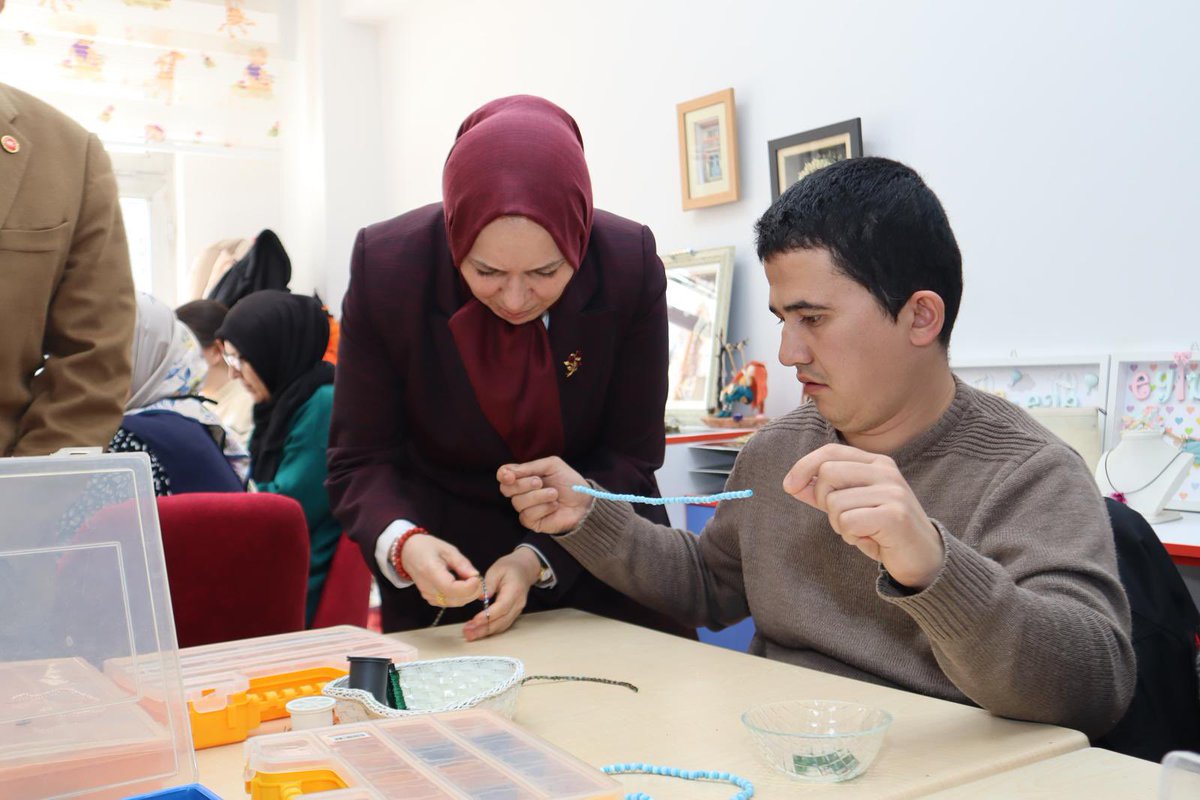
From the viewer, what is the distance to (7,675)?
810 millimetres

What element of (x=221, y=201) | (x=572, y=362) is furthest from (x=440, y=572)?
(x=221, y=201)

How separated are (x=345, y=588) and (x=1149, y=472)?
67.2 inches

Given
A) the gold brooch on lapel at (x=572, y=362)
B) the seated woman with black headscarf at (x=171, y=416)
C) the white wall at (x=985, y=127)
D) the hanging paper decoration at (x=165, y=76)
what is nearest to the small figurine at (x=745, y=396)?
the white wall at (x=985, y=127)

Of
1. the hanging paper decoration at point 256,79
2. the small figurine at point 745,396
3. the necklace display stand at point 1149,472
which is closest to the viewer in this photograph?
the necklace display stand at point 1149,472

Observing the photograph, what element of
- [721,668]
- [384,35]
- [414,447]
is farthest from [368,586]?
[384,35]

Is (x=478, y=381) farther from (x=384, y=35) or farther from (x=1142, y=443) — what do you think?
(x=384, y=35)

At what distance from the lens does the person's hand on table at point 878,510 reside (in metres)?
0.87

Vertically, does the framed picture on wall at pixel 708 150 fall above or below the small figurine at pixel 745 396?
above

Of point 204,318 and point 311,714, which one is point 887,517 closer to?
point 311,714

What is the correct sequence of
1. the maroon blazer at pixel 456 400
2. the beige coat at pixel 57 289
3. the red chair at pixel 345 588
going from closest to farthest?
the maroon blazer at pixel 456 400 < the beige coat at pixel 57 289 < the red chair at pixel 345 588

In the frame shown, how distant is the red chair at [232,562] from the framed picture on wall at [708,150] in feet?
6.39

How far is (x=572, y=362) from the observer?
1477mm

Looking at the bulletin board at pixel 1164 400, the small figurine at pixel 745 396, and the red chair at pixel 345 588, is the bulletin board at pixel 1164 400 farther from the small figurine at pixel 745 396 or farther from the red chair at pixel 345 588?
A: the red chair at pixel 345 588

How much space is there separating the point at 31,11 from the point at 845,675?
15.6 feet
